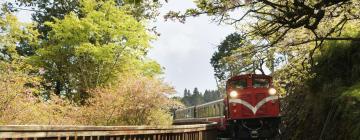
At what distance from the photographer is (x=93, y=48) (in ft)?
86.3

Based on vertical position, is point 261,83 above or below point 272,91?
above

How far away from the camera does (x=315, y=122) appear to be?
1271 centimetres

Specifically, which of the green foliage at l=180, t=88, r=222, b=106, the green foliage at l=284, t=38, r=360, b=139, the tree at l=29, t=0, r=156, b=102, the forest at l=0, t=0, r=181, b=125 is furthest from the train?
the green foliage at l=180, t=88, r=222, b=106

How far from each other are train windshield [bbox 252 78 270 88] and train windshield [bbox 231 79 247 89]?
388 millimetres

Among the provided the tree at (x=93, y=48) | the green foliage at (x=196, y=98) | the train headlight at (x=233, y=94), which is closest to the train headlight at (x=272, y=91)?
the train headlight at (x=233, y=94)

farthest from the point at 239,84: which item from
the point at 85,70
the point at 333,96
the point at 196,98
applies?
the point at 196,98

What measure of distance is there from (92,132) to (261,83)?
12.4 m

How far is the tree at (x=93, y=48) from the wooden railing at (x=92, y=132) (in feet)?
53.2

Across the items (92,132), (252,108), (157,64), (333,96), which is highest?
(157,64)

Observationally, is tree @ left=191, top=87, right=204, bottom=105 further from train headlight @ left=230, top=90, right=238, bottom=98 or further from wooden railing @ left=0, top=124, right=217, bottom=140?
wooden railing @ left=0, top=124, right=217, bottom=140

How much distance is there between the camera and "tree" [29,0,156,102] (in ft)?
88.5

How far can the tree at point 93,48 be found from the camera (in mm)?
26984

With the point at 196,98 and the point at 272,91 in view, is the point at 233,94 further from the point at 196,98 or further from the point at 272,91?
the point at 196,98

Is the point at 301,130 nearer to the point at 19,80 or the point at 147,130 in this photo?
the point at 147,130
